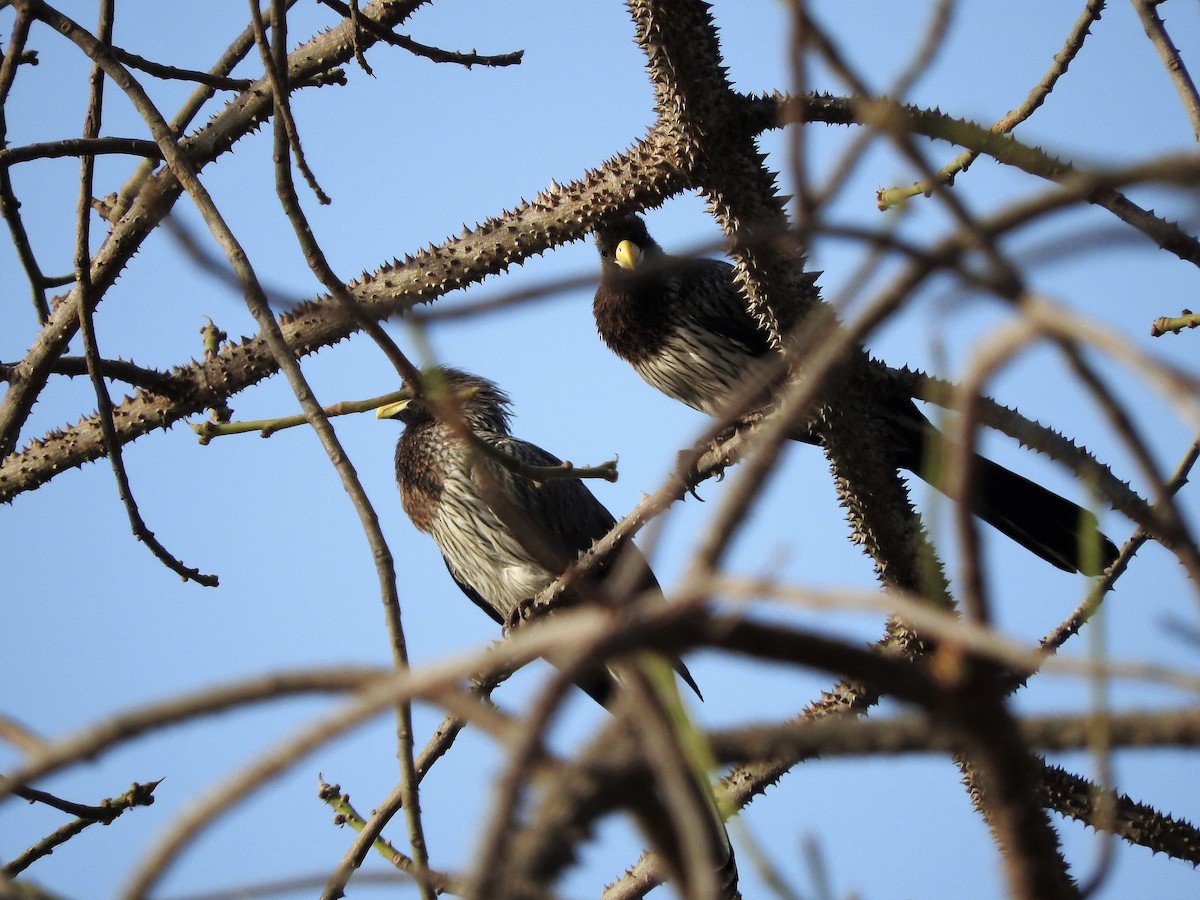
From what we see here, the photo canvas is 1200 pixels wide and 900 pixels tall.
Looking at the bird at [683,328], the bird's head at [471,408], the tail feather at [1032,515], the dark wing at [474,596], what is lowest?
the tail feather at [1032,515]

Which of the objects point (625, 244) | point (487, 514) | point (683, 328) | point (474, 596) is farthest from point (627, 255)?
point (474, 596)

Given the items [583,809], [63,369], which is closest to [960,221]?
[583,809]

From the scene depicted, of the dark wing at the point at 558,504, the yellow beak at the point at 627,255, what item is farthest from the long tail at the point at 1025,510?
the yellow beak at the point at 627,255

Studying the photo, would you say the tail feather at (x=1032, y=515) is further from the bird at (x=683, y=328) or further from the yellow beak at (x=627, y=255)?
the yellow beak at (x=627, y=255)

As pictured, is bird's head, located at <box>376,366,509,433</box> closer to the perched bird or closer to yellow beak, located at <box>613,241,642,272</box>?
the perched bird

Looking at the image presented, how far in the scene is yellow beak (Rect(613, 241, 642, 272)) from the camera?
19.3 feet

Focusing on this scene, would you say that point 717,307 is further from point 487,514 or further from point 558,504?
point 487,514

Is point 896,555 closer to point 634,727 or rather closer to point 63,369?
point 63,369

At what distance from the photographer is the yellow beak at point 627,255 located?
588 centimetres

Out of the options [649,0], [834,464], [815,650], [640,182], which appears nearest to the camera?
[815,650]

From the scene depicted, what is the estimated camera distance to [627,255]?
589 centimetres

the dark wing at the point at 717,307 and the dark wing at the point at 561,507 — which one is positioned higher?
the dark wing at the point at 717,307

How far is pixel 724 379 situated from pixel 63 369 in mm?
3060

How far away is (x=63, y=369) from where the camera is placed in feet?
10.4
